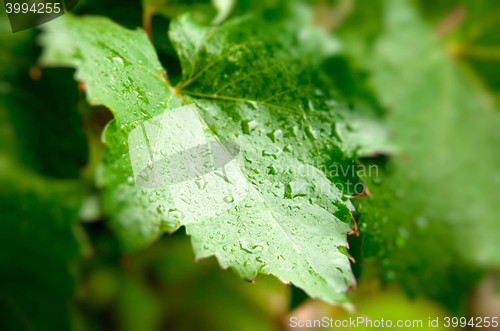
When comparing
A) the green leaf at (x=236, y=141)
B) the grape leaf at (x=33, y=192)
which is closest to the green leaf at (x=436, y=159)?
the green leaf at (x=236, y=141)

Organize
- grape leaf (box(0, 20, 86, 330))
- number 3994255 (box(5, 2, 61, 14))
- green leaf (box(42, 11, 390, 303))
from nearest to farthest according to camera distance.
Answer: green leaf (box(42, 11, 390, 303)) < number 3994255 (box(5, 2, 61, 14)) < grape leaf (box(0, 20, 86, 330))

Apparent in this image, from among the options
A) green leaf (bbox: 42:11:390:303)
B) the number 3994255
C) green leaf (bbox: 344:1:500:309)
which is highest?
the number 3994255

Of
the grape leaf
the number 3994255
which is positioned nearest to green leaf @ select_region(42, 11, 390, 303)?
the number 3994255

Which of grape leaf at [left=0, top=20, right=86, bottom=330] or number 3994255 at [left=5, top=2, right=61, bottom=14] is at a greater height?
number 3994255 at [left=5, top=2, right=61, bottom=14]

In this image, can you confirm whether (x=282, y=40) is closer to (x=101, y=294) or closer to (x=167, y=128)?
(x=167, y=128)

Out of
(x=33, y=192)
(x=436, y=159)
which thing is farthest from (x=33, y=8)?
(x=436, y=159)

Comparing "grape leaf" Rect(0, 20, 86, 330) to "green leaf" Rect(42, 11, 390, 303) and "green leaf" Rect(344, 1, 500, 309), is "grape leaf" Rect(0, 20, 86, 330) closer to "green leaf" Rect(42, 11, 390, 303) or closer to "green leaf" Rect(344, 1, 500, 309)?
"green leaf" Rect(42, 11, 390, 303)

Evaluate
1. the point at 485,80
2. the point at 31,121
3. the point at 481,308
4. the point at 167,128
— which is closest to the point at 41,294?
the point at 31,121
